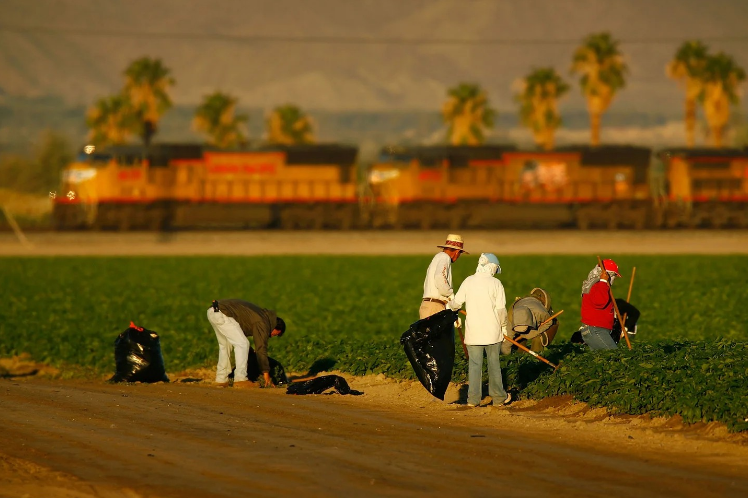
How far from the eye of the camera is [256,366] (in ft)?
57.2

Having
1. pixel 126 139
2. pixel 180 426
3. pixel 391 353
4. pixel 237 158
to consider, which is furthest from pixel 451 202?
pixel 126 139

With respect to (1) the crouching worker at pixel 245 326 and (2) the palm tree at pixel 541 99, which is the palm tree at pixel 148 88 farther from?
(1) the crouching worker at pixel 245 326

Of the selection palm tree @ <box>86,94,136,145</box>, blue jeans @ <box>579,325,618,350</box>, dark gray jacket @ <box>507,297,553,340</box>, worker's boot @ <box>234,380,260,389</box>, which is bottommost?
worker's boot @ <box>234,380,260,389</box>

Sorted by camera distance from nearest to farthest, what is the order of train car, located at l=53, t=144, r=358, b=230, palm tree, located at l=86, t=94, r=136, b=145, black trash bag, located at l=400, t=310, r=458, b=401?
black trash bag, located at l=400, t=310, r=458, b=401
train car, located at l=53, t=144, r=358, b=230
palm tree, located at l=86, t=94, r=136, b=145

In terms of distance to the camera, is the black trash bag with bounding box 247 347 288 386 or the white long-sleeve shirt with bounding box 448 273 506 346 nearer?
the white long-sleeve shirt with bounding box 448 273 506 346

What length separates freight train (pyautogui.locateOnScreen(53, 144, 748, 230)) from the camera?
6106 cm

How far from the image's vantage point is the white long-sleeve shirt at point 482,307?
14.2 meters

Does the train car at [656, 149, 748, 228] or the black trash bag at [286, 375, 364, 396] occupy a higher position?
the train car at [656, 149, 748, 228]

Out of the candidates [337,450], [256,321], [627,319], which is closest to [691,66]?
[627,319]

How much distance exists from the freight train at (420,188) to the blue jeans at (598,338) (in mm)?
45318

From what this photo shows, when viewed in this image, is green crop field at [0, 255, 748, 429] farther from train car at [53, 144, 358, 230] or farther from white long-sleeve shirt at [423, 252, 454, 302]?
train car at [53, 144, 358, 230]

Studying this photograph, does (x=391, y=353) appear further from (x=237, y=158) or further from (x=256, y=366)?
(x=237, y=158)

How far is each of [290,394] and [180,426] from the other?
123 inches

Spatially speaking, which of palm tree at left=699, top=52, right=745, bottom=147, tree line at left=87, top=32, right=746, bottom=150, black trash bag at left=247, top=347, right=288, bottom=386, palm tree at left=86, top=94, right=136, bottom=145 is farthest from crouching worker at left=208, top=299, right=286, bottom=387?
palm tree at left=86, top=94, right=136, bottom=145
